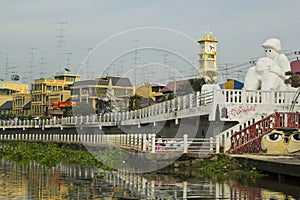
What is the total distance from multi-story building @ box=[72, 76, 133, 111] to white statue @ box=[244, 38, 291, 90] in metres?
17.2

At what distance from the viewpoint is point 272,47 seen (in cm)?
3341

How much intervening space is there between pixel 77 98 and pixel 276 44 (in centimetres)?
8355

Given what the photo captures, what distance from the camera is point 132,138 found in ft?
111

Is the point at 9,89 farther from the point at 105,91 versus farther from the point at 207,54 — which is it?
the point at 105,91

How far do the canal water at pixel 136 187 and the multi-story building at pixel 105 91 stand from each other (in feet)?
84.1

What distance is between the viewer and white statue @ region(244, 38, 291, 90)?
1296 inches

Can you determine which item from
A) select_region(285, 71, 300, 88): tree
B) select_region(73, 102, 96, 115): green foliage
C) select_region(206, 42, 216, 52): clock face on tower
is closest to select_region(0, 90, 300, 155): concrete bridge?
select_region(285, 71, 300, 88): tree

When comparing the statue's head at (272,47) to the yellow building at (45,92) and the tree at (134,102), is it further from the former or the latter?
the yellow building at (45,92)

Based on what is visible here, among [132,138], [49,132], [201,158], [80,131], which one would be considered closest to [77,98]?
[49,132]

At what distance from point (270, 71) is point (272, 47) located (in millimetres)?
1353

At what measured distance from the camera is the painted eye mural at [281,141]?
2698cm

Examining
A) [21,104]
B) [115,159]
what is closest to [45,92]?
[21,104]

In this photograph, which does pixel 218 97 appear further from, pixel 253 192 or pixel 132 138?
pixel 253 192

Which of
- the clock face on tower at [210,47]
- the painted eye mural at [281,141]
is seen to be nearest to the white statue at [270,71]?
the painted eye mural at [281,141]
